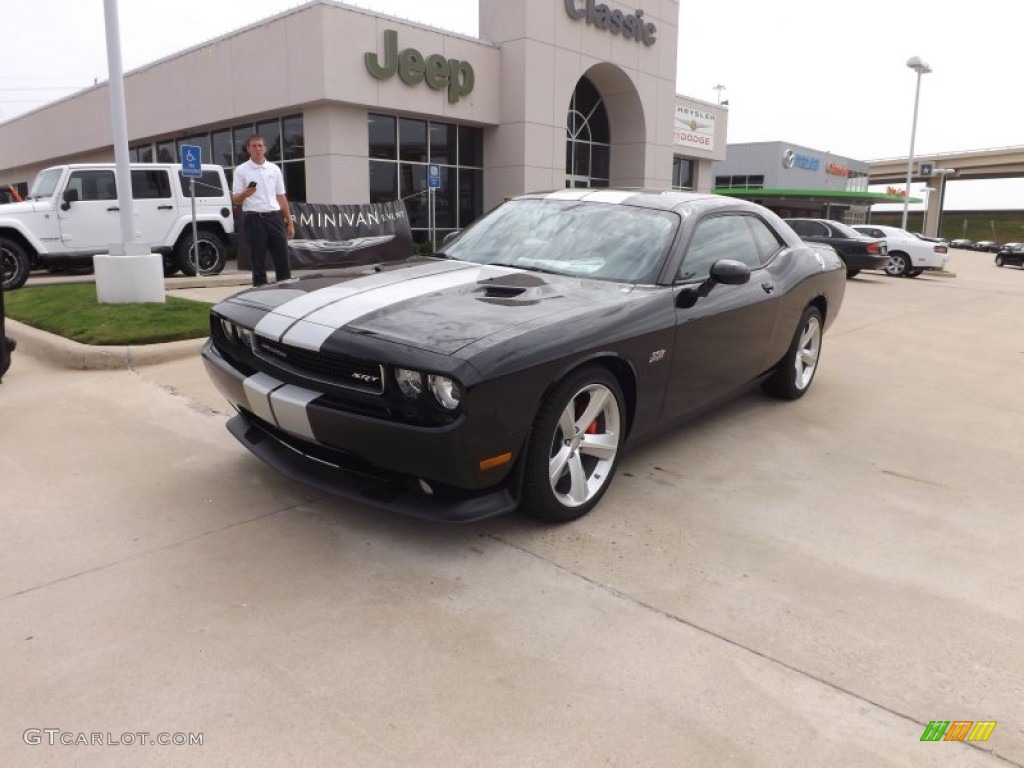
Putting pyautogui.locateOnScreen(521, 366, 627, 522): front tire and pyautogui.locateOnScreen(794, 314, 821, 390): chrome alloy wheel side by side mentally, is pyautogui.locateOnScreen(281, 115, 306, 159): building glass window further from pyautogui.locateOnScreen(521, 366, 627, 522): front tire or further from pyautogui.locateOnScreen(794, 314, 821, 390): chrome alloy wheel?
pyautogui.locateOnScreen(521, 366, 627, 522): front tire

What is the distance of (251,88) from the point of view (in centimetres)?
1845

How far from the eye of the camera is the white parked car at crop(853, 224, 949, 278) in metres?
19.2

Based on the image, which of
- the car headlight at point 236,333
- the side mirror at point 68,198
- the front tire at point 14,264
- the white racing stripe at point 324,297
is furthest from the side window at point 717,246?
the side mirror at point 68,198

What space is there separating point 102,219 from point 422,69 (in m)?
9.27

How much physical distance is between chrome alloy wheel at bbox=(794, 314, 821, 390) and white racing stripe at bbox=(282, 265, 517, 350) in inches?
111

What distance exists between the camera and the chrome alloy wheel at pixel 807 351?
554 cm

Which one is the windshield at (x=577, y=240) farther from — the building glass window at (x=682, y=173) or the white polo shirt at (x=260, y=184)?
the building glass window at (x=682, y=173)

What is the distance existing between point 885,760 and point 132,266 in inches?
297

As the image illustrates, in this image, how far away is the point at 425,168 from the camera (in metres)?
19.6

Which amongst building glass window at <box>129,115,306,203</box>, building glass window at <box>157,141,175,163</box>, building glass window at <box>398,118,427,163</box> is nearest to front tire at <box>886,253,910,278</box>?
building glass window at <box>398,118,427,163</box>

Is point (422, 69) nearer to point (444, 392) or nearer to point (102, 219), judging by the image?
point (102, 219)

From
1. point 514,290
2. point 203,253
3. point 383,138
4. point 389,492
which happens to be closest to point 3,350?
point 389,492

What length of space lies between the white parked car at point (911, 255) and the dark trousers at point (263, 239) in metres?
16.3

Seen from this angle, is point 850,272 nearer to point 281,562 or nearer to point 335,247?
point 335,247
